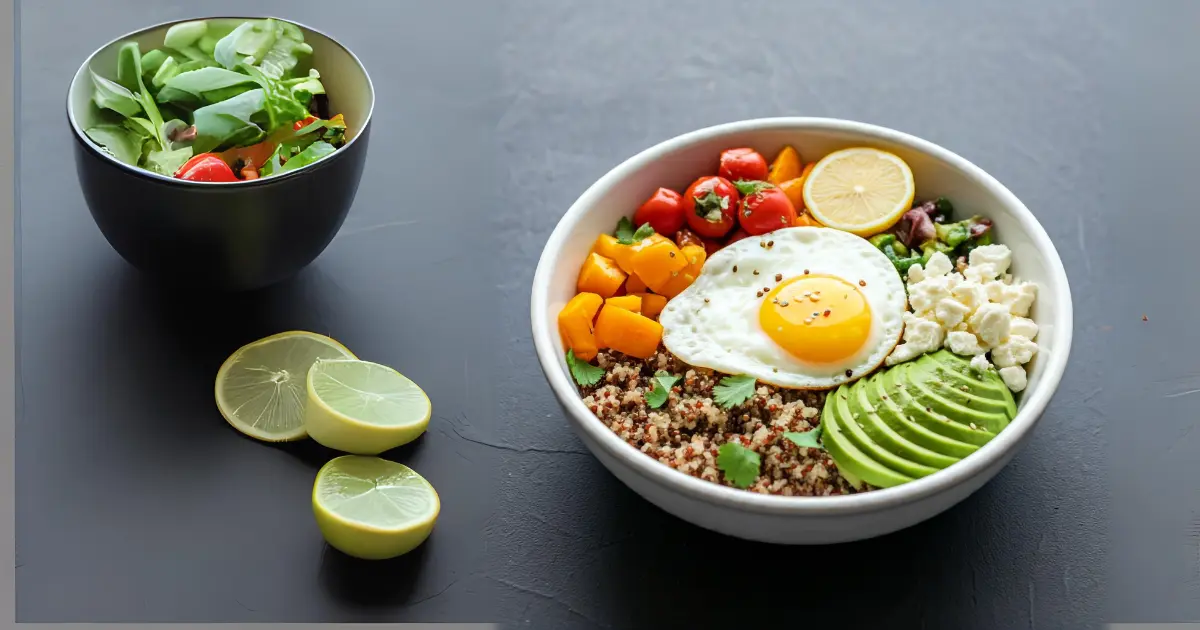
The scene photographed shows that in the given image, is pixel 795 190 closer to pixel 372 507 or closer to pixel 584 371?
pixel 584 371

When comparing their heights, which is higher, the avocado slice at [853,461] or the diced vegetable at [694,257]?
the diced vegetable at [694,257]

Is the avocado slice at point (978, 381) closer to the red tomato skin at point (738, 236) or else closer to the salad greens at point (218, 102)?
the red tomato skin at point (738, 236)

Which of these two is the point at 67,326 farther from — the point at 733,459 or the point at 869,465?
the point at 869,465

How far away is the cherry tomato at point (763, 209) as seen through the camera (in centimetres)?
372

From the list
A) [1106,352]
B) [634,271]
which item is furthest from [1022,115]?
[634,271]

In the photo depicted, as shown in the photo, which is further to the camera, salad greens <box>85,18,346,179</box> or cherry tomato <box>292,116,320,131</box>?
cherry tomato <box>292,116,320,131</box>

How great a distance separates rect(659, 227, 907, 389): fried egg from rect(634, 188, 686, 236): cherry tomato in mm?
171

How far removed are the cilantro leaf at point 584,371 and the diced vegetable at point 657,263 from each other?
327 millimetres

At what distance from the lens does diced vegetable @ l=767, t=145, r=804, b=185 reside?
3871mm

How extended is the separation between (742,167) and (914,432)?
1.05m

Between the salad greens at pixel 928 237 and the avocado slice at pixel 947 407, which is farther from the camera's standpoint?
the salad greens at pixel 928 237

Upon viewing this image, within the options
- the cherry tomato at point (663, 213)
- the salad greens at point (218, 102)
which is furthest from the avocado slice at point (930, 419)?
the salad greens at point (218, 102)

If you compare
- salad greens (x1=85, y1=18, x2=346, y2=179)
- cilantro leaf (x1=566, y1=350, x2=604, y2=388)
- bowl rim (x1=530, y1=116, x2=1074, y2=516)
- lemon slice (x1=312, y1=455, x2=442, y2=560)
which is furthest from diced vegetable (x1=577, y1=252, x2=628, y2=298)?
salad greens (x1=85, y1=18, x2=346, y2=179)

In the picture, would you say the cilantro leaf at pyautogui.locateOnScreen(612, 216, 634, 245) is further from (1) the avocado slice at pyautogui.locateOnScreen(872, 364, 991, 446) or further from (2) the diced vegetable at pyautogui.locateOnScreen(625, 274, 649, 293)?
(1) the avocado slice at pyautogui.locateOnScreen(872, 364, 991, 446)
